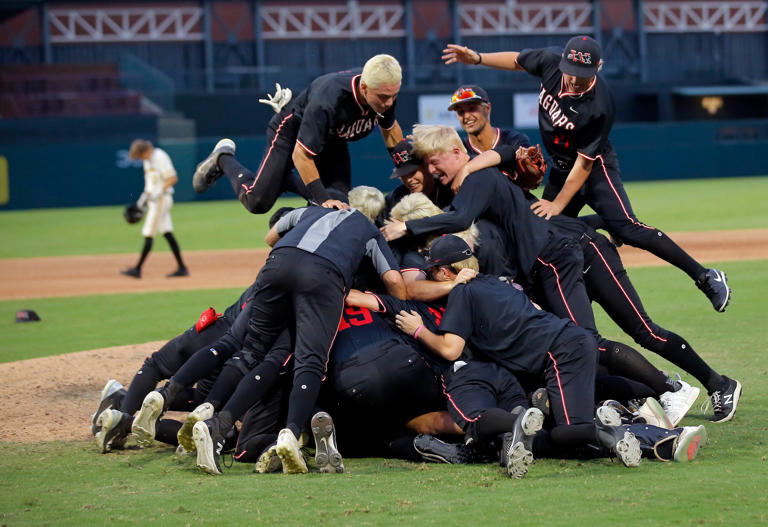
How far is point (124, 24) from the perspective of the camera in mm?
39750

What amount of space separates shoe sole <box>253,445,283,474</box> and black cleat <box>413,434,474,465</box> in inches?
31.3

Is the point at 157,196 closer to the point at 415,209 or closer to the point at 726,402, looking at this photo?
the point at 415,209

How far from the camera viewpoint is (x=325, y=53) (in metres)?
40.6

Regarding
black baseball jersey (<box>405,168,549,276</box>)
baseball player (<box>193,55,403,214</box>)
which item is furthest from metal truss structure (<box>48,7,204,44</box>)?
black baseball jersey (<box>405,168,549,276</box>)

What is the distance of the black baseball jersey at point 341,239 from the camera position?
566cm

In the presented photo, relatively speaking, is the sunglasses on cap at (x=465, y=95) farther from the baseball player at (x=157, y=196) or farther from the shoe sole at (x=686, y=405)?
the baseball player at (x=157, y=196)

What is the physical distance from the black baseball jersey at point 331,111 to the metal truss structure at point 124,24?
34.7 meters

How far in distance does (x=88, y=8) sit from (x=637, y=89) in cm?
2185

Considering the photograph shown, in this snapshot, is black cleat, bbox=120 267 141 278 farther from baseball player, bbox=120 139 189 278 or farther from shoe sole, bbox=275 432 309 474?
shoe sole, bbox=275 432 309 474

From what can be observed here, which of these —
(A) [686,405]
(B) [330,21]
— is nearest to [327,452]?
(A) [686,405]

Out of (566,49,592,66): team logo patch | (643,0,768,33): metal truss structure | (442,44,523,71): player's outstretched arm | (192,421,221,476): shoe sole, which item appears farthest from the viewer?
(643,0,768,33): metal truss structure

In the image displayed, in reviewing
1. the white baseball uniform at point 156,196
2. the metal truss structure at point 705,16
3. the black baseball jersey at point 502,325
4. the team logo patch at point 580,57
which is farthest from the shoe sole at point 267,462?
the metal truss structure at point 705,16

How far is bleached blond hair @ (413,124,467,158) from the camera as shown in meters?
6.54

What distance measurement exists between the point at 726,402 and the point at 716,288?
1.18m
